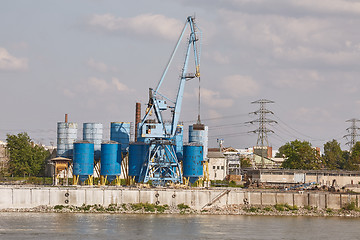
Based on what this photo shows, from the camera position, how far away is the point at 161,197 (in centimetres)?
11075

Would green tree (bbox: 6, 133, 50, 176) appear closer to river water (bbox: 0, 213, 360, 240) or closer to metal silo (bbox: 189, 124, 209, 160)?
metal silo (bbox: 189, 124, 209, 160)

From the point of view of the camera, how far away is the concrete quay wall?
10550 cm

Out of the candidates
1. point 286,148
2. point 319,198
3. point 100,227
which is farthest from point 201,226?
point 286,148

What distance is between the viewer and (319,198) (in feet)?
378

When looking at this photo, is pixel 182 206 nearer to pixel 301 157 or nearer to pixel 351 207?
pixel 351 207

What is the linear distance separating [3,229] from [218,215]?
1388 inches

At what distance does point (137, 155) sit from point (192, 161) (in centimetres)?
962

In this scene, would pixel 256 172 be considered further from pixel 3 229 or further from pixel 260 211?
pixel 3 229

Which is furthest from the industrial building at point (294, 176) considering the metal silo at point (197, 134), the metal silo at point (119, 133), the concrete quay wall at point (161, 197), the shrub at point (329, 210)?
the shrub at point (329, 210)

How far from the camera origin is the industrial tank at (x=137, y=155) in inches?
4919

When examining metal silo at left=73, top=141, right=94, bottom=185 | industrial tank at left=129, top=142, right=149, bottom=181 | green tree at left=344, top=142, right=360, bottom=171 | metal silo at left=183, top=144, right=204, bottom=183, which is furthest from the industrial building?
metal silo at left=73, top=141, right=94, bottom=185

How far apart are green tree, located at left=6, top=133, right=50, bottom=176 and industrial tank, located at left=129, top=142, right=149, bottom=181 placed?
38.1 m

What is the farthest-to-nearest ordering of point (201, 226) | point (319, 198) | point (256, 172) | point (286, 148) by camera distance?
point (286, 148) → point (256, 172) → point (319, 198) → point (201, 226)

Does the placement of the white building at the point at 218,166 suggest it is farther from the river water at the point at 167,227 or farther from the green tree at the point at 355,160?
the river water at the point at 167,227
